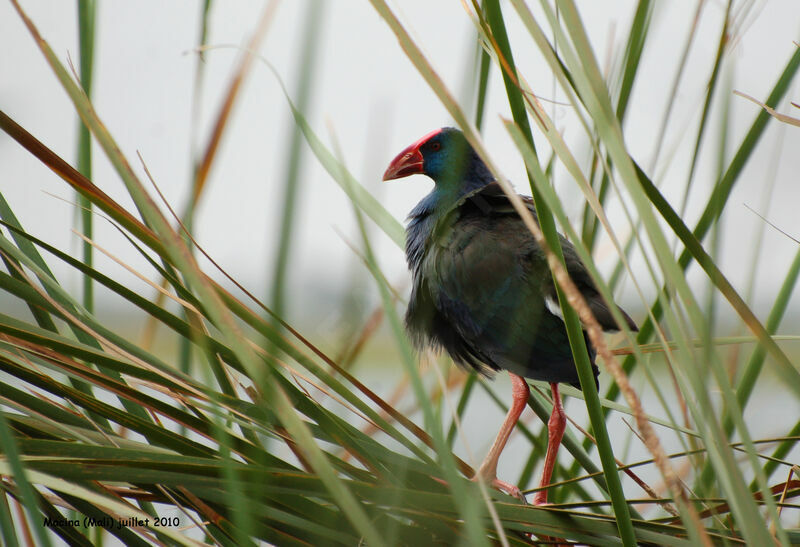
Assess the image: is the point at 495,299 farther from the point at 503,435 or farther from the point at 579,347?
the point at 579,347

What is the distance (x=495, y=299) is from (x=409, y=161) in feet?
2.12

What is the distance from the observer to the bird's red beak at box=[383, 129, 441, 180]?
2002 millimetres

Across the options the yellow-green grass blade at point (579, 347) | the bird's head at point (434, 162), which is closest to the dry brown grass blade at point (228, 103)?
the yellow-green grass blade at point (579, 347)

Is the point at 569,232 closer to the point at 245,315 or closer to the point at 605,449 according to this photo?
the point at 605,449

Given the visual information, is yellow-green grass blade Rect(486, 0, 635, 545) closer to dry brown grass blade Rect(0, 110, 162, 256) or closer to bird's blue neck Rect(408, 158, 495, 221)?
dry brown grass blade Rect(0, 110, 162, 256)

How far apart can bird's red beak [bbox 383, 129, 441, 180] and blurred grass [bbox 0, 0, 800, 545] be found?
0.96 m

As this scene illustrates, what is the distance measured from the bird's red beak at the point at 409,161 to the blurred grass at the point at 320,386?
0.96 meters

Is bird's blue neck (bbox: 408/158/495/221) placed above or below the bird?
above

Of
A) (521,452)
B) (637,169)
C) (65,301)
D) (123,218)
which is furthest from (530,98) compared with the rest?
(521,452)

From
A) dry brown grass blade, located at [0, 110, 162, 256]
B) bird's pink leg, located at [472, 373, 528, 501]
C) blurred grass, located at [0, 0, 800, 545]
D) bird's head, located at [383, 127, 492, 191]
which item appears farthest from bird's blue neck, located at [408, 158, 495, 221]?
dry brown grass blade, located at [0, 110, 162, 256]

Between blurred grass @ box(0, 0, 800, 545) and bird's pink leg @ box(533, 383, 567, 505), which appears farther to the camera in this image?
bird's pink leg @ box(533, 383, 567, 505)

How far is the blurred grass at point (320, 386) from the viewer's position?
0.49 m

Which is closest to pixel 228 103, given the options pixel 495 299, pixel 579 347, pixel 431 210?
pixel 579 347

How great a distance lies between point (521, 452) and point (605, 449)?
4853 millimetres
